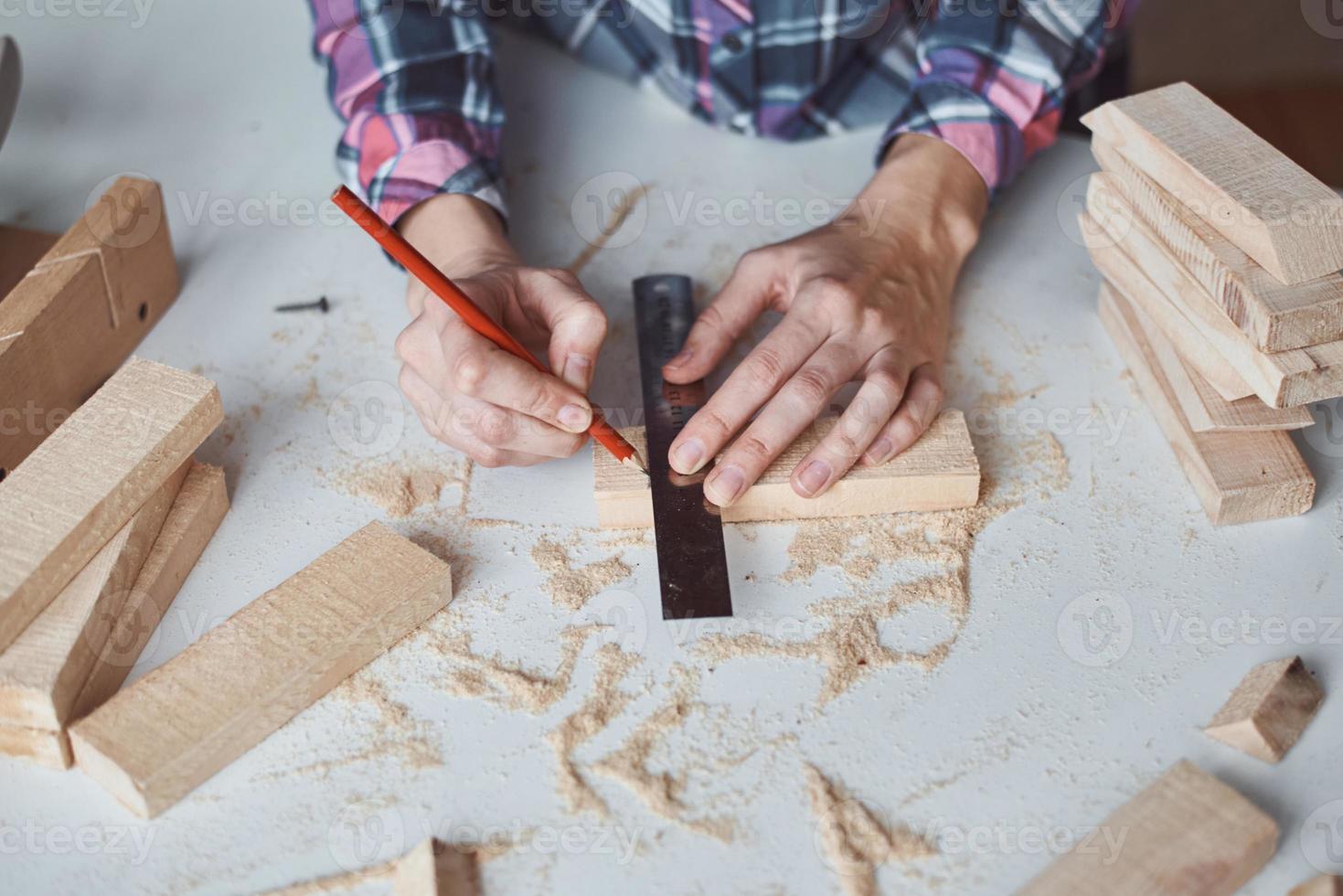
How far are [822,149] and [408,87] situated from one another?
0.70m

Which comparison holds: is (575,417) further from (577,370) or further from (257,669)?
(257,669)

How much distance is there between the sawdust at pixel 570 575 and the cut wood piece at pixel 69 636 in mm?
441

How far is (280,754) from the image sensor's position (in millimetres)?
1247

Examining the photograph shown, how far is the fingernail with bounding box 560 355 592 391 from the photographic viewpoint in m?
1.51

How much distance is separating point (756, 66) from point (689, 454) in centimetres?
84

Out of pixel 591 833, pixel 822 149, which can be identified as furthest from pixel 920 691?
pixel 822 149

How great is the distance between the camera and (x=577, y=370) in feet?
4.94

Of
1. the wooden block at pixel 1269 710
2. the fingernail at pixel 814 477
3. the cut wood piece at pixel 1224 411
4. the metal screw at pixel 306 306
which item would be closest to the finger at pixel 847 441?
the fingernail at pixel 814 477

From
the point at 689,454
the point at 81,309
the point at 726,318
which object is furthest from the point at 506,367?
the point at 81,309

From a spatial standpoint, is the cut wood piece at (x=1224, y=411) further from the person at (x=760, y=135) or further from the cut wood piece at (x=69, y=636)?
the cut wood piece at (x=69, y=636)

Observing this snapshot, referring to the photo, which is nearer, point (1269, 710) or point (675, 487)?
point (1269, 710)

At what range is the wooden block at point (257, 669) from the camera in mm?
1193

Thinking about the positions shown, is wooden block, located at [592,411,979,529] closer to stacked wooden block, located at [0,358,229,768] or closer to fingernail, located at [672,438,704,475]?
fingernail, located at [672,438,704,475]

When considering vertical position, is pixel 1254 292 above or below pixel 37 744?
above
